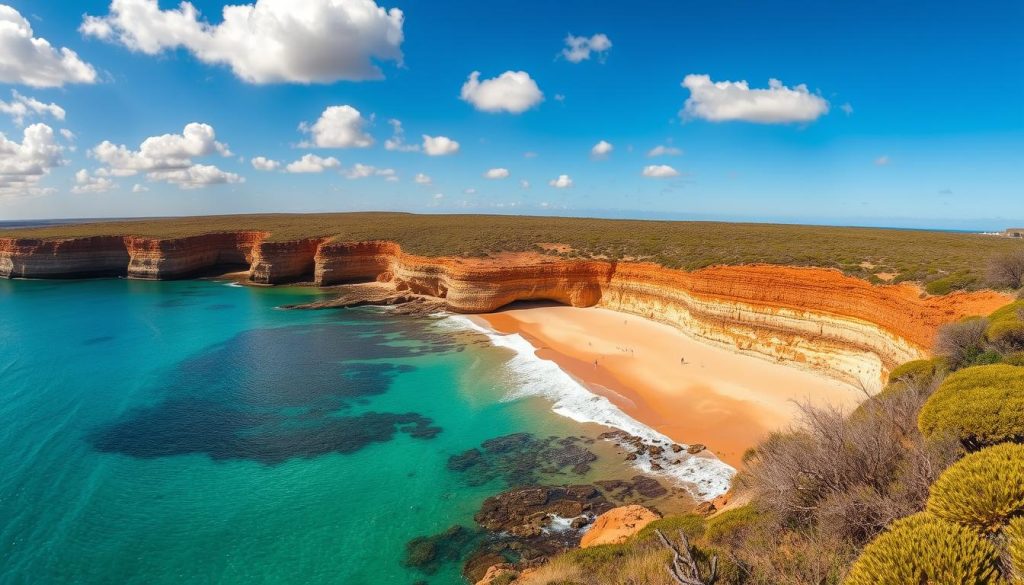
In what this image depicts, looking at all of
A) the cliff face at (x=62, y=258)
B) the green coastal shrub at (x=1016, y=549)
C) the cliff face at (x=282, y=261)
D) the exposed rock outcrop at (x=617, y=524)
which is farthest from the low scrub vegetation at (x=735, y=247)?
the green coastal shrub at (x=1016, y=549)

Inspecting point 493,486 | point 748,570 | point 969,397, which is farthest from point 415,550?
point 969,397

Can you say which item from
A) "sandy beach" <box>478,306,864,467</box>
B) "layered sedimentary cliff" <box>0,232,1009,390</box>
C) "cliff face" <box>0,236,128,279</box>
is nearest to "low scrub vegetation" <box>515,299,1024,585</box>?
"sandy beach" <box>478,306,864,467</box>

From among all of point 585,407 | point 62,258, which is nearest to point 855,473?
point 585,407

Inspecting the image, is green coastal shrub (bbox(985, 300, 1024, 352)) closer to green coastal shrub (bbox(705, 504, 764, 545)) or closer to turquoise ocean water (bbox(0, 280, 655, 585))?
green coastal shrub (bbox(705, 504, 764, 545))

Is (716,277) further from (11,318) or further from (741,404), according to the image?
(11,318)

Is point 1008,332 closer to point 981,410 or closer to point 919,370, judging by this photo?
point 919,370

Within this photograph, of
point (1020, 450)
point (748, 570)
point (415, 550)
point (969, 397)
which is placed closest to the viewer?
point (1020, 450)

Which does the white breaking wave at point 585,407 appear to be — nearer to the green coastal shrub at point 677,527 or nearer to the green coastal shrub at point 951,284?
the green coastal shrub at point 677,527
